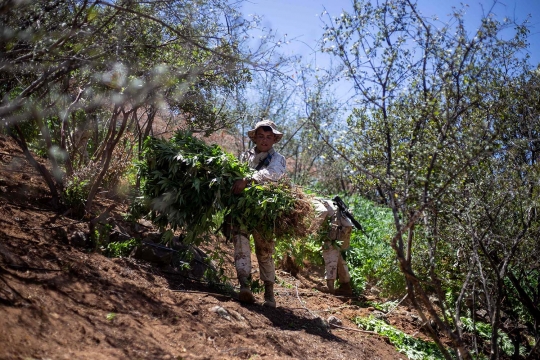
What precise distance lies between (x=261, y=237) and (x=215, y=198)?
73 cm

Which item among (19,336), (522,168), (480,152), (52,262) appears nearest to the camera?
(19,336)

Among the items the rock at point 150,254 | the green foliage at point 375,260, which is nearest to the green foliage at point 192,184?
the rock at point 150,254

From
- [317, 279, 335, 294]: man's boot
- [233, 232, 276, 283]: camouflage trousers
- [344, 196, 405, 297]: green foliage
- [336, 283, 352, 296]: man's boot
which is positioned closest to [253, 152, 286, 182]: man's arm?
[233, 232, 276, 283]: camouflage trousers

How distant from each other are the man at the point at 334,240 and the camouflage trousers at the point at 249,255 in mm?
1179

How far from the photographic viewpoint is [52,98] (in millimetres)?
8789

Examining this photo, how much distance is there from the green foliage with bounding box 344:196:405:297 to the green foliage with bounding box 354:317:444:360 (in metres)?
1.69

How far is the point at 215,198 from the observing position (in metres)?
6.04

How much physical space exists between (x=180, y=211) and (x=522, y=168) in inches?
148

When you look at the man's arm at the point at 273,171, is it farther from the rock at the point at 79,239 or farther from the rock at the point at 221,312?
the rock at the point at 79,239

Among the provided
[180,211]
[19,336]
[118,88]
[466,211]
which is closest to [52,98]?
[118,88]

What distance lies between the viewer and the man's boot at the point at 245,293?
20.1 ft

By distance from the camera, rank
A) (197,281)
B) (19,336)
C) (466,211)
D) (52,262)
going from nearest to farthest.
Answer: (19,336) → (52,262) → (466,211) → (197,281)

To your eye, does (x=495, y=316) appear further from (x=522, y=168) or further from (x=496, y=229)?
(x=522, y=168)

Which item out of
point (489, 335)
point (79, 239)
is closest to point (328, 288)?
point (489, 335)
